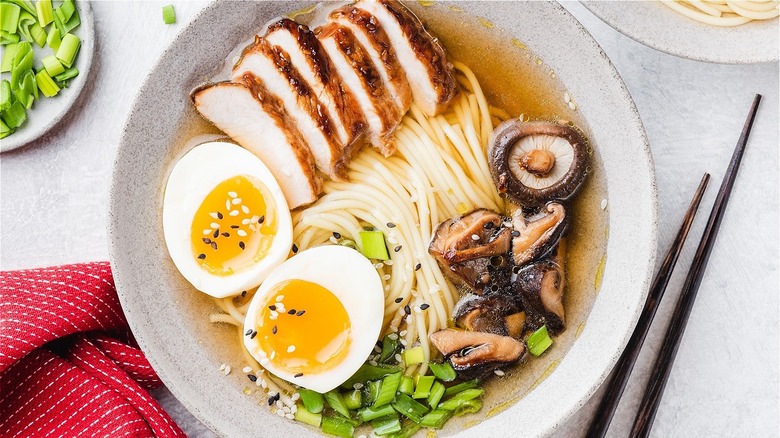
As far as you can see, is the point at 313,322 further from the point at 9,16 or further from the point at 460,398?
the point at 9,16

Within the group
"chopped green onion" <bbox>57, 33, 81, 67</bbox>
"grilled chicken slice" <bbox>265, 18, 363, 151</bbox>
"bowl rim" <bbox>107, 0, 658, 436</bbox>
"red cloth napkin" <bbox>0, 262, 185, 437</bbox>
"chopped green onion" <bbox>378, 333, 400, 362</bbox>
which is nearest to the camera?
"bowl rim" <bbox>107, 0, 658, 436</bbox>

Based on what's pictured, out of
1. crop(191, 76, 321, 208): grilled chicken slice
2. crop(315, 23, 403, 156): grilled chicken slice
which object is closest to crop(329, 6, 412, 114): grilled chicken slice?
crop(315, 23, 403, 156): grilled chicken slice

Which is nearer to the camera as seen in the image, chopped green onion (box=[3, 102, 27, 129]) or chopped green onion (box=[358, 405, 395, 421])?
chopped green onion (box=[358, 405, 395, 421])

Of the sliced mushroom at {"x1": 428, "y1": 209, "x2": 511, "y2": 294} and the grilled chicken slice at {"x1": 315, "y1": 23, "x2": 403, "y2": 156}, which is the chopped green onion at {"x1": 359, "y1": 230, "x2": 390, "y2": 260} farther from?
the grilled chicken slice at {"x1": 315, "y1": 23, "x2": 403, "y2": 156}

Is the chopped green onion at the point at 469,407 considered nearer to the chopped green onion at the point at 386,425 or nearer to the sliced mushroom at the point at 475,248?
the chopped green onion at the point at 386,425

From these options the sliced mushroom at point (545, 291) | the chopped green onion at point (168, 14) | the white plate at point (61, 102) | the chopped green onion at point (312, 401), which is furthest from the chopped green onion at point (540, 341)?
the white plate at point (61, 102)
